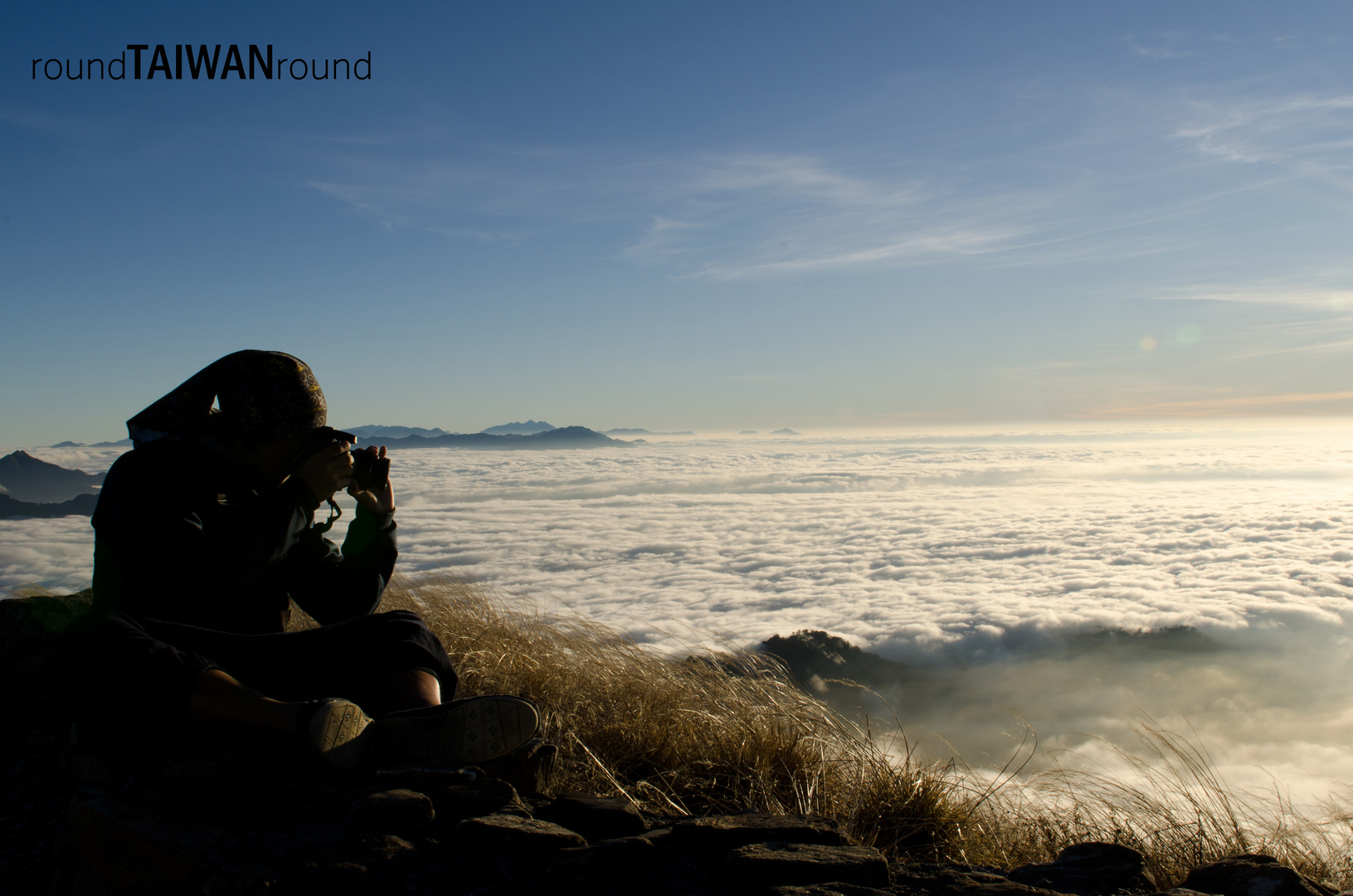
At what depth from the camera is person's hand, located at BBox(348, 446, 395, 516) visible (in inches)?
109

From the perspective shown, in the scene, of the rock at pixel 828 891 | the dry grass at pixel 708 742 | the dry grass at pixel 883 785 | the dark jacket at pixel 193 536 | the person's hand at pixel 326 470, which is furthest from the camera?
the dry grass at pixel 708 742

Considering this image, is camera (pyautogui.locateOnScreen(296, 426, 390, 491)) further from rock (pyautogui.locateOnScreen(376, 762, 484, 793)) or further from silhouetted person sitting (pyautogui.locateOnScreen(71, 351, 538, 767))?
rock (pyautogui.locateOnScreen(376, 762, 484, 793))

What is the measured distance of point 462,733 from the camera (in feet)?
6.83

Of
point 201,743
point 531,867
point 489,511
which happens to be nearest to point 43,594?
point 201,743

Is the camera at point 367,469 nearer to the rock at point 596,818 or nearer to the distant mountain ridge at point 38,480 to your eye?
the rock at point 596,818

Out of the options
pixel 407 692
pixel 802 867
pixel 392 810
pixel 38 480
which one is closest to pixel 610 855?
pixel 802 867

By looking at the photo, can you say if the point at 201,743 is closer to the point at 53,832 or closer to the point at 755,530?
the point at 53,832

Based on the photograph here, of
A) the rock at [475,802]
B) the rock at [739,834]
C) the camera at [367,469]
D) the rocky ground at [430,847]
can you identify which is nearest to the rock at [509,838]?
the rocky ground at [430,847]

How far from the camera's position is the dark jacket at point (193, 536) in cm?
207

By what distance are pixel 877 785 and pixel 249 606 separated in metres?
2.25

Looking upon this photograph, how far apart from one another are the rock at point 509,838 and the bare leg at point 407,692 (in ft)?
1.95

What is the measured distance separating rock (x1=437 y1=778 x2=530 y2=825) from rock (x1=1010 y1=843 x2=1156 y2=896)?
1.24 m

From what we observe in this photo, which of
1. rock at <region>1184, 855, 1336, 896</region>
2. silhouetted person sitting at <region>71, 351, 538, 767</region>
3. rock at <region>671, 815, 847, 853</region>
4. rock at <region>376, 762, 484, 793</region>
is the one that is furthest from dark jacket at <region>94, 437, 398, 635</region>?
rock at <region>1184, 855, 1336, 896</region>

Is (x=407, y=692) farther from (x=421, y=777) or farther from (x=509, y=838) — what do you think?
(x=509, y=838)
